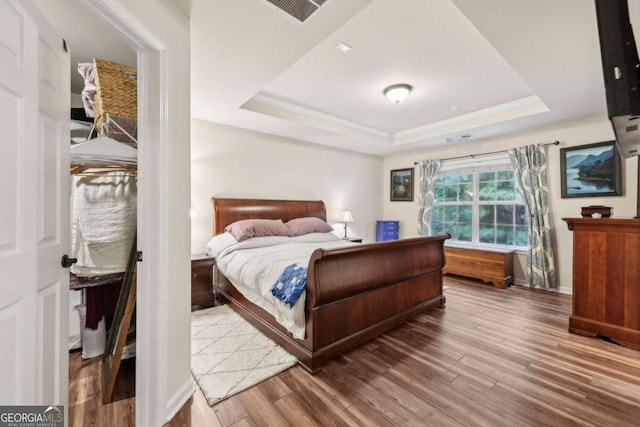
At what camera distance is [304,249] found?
3.17 m

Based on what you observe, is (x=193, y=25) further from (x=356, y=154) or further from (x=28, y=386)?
(x=356, y=154)

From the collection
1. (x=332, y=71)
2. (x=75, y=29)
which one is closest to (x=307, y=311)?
(x=332, y=71)

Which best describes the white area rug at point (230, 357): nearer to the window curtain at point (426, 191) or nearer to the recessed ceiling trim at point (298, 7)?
the recessed ceiling trim at point (298, 7)

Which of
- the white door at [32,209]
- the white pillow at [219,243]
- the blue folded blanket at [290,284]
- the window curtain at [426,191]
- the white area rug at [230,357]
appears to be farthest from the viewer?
the window curtain at [426,191]

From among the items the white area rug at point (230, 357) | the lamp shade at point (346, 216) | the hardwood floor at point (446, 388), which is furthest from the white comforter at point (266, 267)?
the lamp shade at point (346, 216)

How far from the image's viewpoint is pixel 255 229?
137 inches

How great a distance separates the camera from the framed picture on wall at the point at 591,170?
11.1 ft

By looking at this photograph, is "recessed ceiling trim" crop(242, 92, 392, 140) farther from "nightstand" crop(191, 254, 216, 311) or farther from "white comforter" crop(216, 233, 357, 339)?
"nightstand" crop(191, 254, 216, 311)

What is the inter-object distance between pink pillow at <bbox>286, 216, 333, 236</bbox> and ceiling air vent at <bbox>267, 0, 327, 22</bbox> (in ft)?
9.04

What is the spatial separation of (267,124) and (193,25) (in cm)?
202

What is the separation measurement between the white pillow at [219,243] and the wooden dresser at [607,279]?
3681 millimetres

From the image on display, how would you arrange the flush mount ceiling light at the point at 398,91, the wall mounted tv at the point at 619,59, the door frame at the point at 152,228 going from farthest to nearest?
1. the flush mount ceiling light at the point at 398,91
2. the door frame at the point at 152,228
3. the wall mounted tv at the point at 619,59

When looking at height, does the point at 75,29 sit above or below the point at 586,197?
above

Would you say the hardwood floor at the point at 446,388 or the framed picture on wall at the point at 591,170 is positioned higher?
the framed picture on wall at the point at 591,170
